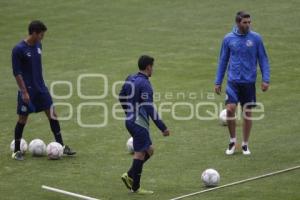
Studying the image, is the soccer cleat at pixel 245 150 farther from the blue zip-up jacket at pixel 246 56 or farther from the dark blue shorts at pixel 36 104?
the dark blue shorts at pixel 36 104

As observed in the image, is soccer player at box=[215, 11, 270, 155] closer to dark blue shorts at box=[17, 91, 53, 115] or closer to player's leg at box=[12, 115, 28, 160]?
dark blue shorts at box=[17, 91, 53, 115]

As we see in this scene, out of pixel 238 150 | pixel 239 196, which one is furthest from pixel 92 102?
pixel 239 196

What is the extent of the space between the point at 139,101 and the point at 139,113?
0.22m

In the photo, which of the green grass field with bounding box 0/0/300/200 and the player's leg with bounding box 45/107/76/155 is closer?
the green grass field with bounding box 0/0/300/200

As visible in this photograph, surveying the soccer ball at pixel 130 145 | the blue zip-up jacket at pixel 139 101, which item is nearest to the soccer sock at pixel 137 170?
the blue zip-up jacket at pixel 139 101

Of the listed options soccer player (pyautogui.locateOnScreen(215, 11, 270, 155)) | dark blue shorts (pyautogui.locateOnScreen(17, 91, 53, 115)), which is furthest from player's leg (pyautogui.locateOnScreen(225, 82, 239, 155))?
dark blue shorts (pyautogui.locateOnScreen(17, 91, 53, 115))

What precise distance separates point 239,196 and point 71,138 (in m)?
5.61

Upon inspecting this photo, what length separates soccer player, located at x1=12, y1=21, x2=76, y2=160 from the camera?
16.1 metres

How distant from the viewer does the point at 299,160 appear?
1585 centimetres

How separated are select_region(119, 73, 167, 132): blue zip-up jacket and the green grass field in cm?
122

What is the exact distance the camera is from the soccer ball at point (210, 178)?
14148 millimetres

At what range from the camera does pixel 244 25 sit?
16062 mm

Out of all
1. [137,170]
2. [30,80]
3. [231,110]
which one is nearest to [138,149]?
[137,170]

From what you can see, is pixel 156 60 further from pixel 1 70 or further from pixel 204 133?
pixel 204 133
